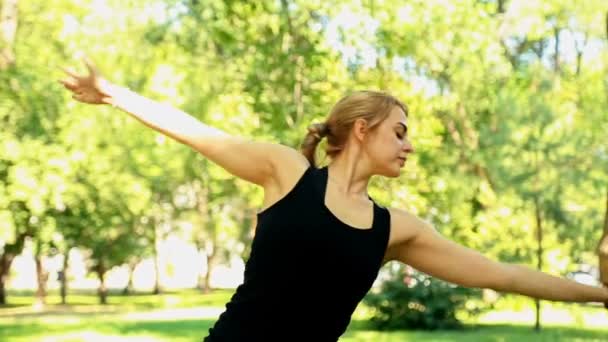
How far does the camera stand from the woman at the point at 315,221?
3.03 meters

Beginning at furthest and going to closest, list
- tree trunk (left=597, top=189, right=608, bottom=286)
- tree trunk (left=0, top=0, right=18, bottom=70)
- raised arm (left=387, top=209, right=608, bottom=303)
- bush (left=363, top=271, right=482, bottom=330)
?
1. bush (left=363, top=271, right=482, bottom=330)
2. tree trunk (left=0, top=0, right=18, bottom=70)
3. tree trunk (left=597, top=189, right=608, bottom=286)
4. raised arm (left=387, top=209, right=608, bottom=303)

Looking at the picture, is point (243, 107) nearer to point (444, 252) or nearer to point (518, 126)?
point (518, 126)

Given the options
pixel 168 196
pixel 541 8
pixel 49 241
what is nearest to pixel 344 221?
pixel 541 8

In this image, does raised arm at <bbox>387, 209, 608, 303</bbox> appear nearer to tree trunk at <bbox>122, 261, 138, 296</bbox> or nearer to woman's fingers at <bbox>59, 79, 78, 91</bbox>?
woman's fingers at <bbox>59, 79, 78, 91</bbox>

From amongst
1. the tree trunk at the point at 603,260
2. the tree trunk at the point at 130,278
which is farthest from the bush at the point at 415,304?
the tree trunk at the point at 130,278

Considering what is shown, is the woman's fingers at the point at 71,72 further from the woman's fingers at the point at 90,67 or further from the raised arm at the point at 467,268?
the raised arm at the point at 467,268

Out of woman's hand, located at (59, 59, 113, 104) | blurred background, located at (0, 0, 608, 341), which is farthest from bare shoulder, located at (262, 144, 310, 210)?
blurred background, located at (0, 0, 608, 341)

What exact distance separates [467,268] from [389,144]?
1.94 feet

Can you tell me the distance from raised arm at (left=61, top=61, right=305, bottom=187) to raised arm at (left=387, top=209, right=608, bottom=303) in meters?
0.44

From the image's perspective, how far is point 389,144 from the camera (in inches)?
126

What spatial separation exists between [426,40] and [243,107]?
3.85m

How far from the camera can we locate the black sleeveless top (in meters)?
3.01

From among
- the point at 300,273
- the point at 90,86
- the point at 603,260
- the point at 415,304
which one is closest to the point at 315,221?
the point at 300,273

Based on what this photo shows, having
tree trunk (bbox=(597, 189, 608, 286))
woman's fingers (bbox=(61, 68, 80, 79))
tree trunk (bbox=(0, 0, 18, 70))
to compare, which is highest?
tree trunk (bbox=(0, 0, 18, 70))
